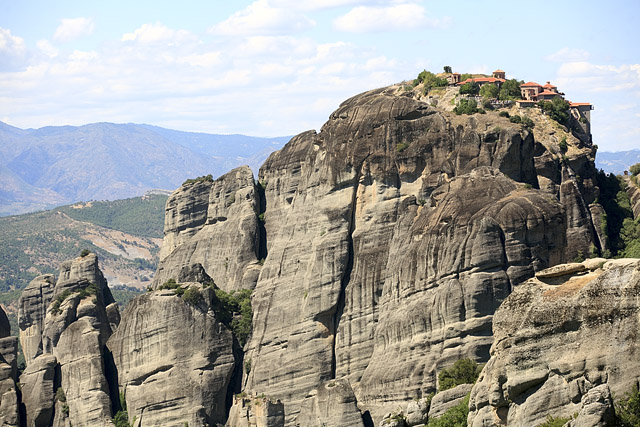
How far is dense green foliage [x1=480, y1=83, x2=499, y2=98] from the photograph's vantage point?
313 feet

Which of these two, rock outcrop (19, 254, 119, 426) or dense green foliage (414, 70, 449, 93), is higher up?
dense green foliage (414, 70, 449, 93)

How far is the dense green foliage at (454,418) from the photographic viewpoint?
52347 millimetres

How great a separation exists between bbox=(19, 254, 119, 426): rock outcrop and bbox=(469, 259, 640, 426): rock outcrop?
5392 cm

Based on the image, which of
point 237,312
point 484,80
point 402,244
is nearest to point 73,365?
point 237,312

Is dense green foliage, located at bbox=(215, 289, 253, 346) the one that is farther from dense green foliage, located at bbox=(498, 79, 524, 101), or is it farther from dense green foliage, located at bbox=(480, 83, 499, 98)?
dense green foliage, located at bbox=(498, 79, 524, 101)

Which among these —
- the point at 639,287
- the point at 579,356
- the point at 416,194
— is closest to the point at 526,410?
the point at 579,356

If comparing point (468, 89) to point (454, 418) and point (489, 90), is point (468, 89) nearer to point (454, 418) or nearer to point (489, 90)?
point (489, 90)

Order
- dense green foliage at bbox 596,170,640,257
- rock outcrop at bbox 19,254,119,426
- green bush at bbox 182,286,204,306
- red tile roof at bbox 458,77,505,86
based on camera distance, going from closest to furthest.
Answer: dense green foliage at bbox 596,170,640,257
green bush at bbox 182,286,204,306
rock outcrop at bbox 19,254,119,426
red tile roof at bbox 458,77,505,86

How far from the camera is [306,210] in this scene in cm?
9162

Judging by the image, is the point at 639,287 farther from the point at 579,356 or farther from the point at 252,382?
the point at 252,382

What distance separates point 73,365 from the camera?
91.9m

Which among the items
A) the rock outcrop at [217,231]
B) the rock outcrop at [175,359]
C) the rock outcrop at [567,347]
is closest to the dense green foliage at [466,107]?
the rock outcrop at [217,231]

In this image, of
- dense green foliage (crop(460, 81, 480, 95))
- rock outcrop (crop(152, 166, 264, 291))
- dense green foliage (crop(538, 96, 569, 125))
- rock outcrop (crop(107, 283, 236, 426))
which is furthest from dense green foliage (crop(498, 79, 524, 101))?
rock outcrop (crop(107, 283, 236, 426))

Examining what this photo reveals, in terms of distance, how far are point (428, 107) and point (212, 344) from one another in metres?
24.1
